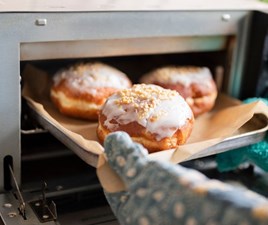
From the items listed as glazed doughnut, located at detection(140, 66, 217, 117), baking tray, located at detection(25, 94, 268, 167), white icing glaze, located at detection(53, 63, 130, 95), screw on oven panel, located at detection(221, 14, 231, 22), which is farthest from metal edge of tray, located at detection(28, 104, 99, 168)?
screw on oven panel, located at detection(221, 14, 231, 22)

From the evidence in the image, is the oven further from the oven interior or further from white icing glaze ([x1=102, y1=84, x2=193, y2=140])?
white icing glaze ([x1=102, y1=84, x2=193, y2=140])

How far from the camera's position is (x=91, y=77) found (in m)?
1.09

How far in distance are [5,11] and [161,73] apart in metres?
0.42

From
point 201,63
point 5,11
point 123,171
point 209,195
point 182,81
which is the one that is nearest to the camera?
point 209,195

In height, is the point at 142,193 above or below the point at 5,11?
below

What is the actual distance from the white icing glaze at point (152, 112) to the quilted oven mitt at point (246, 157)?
0.18 meters

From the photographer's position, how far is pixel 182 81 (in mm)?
1147

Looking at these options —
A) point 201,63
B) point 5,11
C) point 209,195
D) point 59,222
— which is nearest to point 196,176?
point 209,195

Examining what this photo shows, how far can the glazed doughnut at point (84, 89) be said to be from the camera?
1068 mm

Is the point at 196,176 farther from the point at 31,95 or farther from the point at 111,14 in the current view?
the point at 31,95

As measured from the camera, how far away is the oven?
36.0 inches

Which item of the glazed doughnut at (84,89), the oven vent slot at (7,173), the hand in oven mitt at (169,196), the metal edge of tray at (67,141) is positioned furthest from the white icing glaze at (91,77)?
the hand in oven mitt at (169,196)

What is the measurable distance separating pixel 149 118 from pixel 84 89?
0.70 ft

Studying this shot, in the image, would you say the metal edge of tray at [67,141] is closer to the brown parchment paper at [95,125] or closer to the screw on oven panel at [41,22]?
the brown parchment paper at [95,125]
